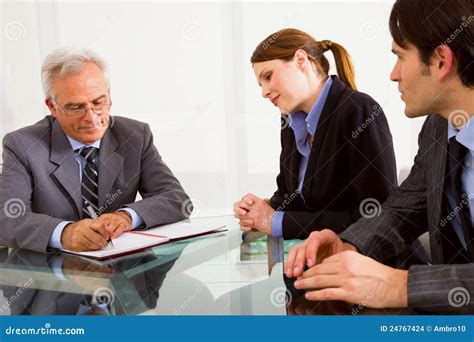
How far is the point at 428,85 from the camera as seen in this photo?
1712 mm

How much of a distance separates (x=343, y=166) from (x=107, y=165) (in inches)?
38.3

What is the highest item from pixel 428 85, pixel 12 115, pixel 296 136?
pixel 428 85

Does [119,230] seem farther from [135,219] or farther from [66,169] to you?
[66,169]

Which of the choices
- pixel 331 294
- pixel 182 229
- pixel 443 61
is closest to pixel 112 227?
pixel 182 229

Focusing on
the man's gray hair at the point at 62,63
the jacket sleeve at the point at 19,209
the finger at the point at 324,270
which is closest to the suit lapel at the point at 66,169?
the jacket sleeve at the point at 19,209

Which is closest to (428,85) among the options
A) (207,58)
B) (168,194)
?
(168,194)

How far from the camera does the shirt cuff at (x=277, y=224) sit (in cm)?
217

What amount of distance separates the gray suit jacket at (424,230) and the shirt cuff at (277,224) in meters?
0.38

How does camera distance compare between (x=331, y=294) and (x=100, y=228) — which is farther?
(x=100, y=228)

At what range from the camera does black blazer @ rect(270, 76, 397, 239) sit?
2248 millimetres

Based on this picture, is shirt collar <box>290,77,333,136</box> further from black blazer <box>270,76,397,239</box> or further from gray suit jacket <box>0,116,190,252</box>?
gray suit jacket <box>0,116,190,252</box>

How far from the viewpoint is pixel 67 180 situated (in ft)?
7.93

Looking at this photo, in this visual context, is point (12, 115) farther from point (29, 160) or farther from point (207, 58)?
point (29, 160)
